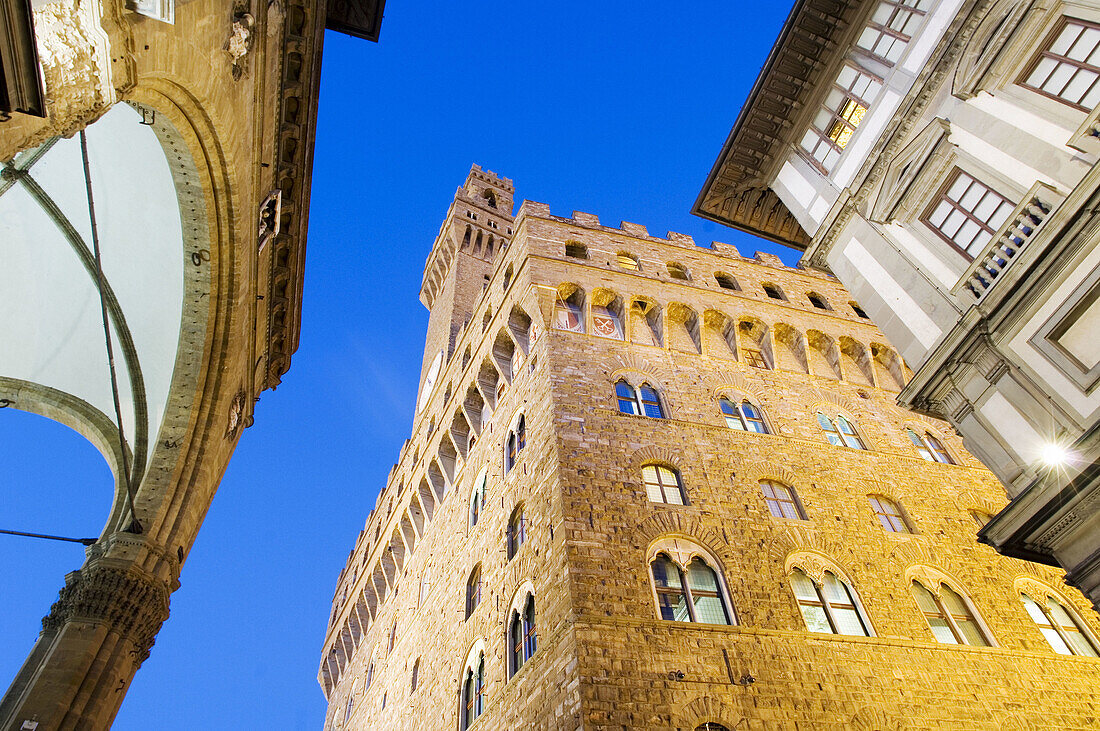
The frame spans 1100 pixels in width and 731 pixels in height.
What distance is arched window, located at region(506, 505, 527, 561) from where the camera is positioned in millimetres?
12691

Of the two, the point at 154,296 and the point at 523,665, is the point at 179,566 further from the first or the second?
the point at 523,665

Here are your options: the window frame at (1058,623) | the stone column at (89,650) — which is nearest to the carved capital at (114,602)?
the stone column at (89,650)

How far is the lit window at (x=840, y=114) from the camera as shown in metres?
10.9

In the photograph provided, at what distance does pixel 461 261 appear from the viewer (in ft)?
115

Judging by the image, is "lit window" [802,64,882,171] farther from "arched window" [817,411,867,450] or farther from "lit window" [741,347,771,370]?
"arched window" [817,411,867,450]

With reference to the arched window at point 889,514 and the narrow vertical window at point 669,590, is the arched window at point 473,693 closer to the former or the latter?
the narrow vertical window at point 669,590

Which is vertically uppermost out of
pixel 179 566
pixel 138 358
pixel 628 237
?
pixel 628 237

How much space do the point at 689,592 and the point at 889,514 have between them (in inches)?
237

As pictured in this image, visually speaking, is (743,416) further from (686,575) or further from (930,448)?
(686,575)

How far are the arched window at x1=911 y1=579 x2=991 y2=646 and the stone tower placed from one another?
0.15 ft

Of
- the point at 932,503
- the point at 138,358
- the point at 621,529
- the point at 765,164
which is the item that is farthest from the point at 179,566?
the point at 932,503

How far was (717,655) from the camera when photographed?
9562mm

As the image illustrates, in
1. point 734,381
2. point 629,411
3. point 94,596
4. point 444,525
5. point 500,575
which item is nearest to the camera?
point 94,596

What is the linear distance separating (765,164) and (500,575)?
9773mm
